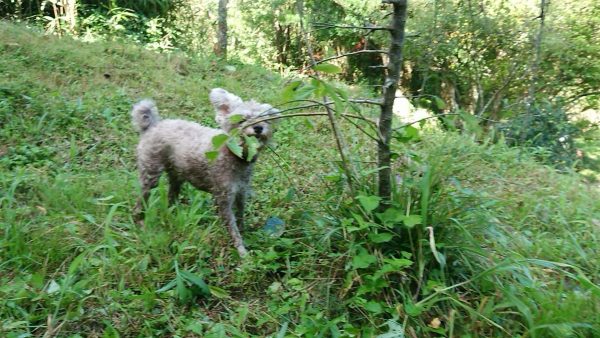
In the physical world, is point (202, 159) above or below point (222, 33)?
below

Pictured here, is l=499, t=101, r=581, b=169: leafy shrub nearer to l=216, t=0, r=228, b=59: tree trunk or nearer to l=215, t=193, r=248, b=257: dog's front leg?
l=215, t=193, r=248, b=257: dog's front leg

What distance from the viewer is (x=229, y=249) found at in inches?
125

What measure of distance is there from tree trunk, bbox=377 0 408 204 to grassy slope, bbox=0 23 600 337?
0.95 feet

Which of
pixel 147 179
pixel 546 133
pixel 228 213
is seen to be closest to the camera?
pixel 228 213

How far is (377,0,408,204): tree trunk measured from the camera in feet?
8.19

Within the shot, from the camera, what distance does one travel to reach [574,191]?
4.61m

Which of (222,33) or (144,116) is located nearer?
(144,116)

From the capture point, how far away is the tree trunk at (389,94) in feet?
8.19

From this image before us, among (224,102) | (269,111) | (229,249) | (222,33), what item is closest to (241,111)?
(224,102)

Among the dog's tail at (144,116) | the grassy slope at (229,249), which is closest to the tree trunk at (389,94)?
the grassy slope at (229,249)

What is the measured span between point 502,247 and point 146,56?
6.70 metres

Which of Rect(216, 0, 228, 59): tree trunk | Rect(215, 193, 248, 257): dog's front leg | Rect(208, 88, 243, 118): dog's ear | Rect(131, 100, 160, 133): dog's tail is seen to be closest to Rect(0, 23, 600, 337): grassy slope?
Rect(215, 193, 248, 257): dog's front leg

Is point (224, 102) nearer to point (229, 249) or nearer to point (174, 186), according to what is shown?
point (174, 186)

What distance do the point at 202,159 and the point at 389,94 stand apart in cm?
149
